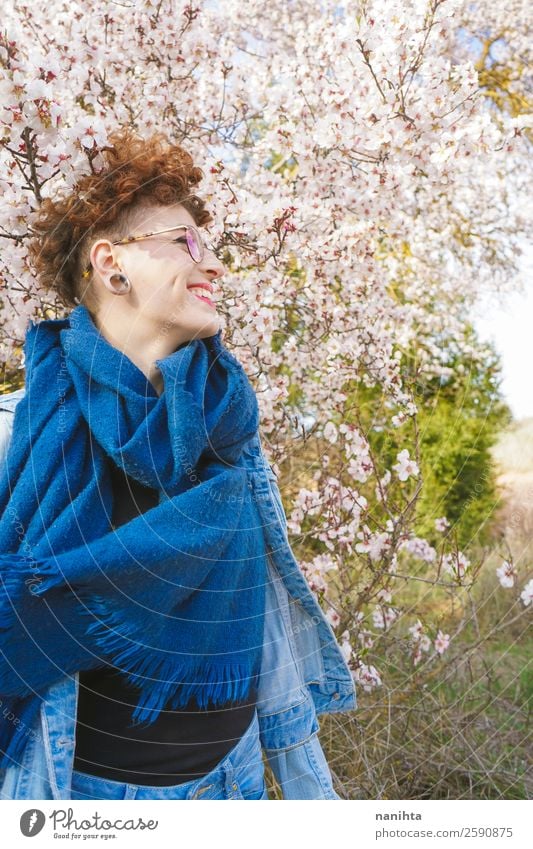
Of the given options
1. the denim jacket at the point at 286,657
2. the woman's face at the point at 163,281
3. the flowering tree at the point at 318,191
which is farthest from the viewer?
the flowering tree at the point at 318,191

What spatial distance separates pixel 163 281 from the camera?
94 cm

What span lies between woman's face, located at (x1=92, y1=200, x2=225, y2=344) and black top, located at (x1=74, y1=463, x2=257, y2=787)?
277 mm

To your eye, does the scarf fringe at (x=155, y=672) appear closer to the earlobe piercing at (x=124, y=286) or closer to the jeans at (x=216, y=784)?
the jeans at (x=216, y=784)

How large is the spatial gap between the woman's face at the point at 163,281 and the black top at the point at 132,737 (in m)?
0.28

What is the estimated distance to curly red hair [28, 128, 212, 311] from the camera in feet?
3.26

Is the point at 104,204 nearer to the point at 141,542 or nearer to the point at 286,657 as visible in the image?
the point at 141,542

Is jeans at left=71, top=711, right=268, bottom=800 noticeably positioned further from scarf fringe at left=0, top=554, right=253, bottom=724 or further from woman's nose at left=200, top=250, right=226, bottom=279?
woman's nose at left=200, top=250, right=226, bottom=279

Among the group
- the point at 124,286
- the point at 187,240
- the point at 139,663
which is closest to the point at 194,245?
the point at 187,240

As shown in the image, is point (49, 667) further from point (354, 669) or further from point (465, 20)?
point (465, 20)

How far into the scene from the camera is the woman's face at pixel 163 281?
94 centimetres

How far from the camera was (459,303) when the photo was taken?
11.2 feet

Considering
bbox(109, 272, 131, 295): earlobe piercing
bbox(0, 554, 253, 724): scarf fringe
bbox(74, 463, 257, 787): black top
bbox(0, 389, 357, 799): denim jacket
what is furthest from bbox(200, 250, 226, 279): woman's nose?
bbox(0, 554, 253, 724): scarf fringe

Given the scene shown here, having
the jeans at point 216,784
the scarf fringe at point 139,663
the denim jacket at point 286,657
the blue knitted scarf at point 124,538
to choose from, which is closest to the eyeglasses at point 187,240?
the blue knitted scarf at point 124,538

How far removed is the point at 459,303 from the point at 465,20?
1.79m
